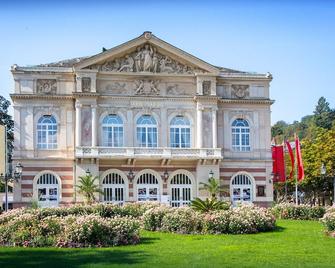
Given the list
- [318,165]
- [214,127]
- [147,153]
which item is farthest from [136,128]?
[318,165]

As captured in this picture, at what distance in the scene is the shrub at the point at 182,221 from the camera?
27.6 meters

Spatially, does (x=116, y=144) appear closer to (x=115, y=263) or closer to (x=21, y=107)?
(x=21, y=107)

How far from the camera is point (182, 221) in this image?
27625 millimetres

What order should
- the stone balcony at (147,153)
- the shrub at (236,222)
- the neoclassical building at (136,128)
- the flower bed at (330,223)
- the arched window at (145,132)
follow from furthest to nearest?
the arched window at (145,132) < the neoclassical building at (136,128) < the stone balcony at (147,153) < the shrub at (236,222) < the flower bed at (330,223)

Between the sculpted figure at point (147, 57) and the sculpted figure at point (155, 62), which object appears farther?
the sculpted figure at point (155, 62)

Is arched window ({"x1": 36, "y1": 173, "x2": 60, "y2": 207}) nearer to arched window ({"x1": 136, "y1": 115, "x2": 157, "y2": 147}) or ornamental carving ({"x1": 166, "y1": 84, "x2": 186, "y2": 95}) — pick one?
arched window ({"x1": 136, "y1": 115, "x2": 157, "y2": 147})

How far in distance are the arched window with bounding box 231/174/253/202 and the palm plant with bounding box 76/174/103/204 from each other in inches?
470

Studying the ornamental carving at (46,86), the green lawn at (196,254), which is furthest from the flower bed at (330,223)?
the ornamental carving at (46,86)

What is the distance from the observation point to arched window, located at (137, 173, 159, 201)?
169ft

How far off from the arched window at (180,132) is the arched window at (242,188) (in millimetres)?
5225

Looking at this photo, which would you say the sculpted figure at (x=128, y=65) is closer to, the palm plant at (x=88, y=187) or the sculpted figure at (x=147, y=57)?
the sculpted figure at (x=147, y=57)

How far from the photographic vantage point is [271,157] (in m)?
54.0

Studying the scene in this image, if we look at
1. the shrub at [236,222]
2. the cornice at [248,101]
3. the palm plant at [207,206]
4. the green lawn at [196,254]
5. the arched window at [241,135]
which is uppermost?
the cornice at [248,101]

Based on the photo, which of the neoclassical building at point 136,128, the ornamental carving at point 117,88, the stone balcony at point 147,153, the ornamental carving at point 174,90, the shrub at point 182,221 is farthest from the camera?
the ornamental carving at point 174,90
